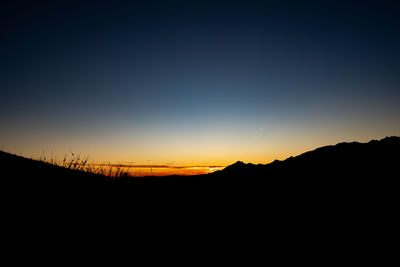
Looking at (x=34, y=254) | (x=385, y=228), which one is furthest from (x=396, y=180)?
(x=34, y=254)

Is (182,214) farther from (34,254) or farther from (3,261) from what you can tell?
(3,261)

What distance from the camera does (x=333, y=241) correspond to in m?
2.79

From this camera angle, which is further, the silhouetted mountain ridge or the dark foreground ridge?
the silhouetted mountain ridge

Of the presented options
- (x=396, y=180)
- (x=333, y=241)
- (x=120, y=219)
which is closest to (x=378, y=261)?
(x=333, y=241)

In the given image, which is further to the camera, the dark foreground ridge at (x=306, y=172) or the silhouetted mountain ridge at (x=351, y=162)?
the silhouetted mountain ridge at (x=351, y=162)

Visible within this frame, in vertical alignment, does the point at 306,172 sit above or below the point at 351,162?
below

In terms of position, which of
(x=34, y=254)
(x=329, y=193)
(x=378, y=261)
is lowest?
(x=378, y=261)

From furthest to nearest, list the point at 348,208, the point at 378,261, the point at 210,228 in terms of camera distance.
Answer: the point at 348,208, the point at 210,228, the point at 378,261

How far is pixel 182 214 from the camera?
144 inches

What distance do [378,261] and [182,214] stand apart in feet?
9.36

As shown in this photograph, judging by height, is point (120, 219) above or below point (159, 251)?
above

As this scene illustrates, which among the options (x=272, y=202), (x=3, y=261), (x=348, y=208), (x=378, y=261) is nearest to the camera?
(x=3, y=261)

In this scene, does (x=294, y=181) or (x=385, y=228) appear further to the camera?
(x=294, y=181)

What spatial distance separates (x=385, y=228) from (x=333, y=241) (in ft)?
3.01
